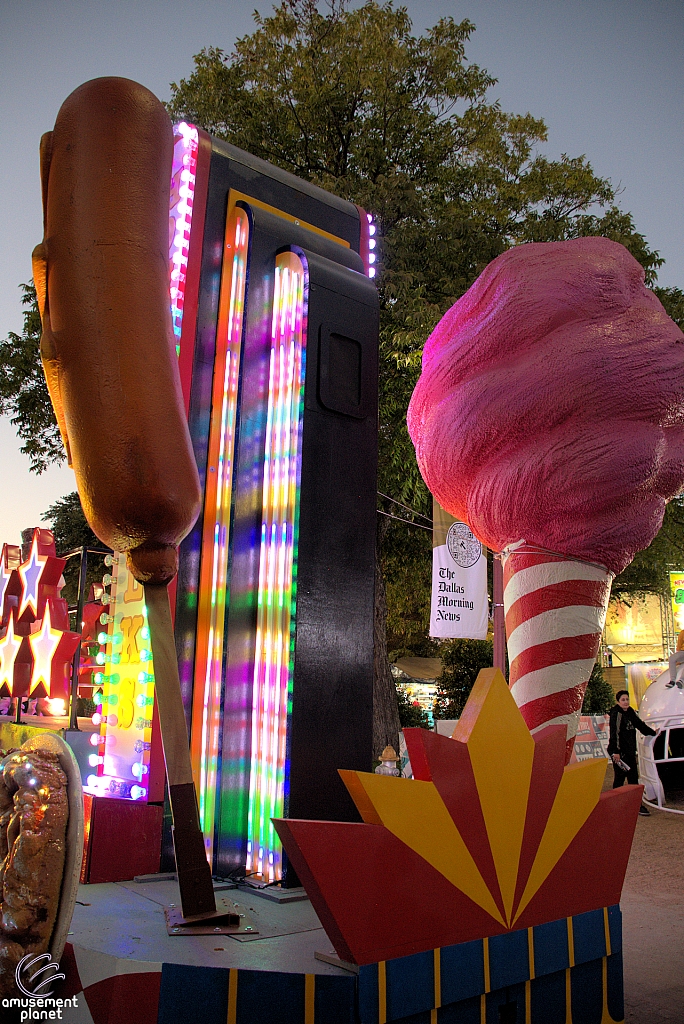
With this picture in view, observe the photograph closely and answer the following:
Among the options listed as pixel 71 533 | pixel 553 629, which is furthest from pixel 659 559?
pixel 553 629

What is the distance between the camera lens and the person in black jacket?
34.0ft

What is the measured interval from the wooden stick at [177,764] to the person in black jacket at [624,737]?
8351 mm

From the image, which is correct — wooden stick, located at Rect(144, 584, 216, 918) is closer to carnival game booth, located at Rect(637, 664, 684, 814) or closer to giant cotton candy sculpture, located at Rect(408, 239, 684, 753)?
giant cotton candy sculpture, located at Rect(408, 239, 684, 753)

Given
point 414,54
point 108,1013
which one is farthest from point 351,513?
point 414,54

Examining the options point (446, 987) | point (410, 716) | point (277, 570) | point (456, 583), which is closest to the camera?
point (446, 987)

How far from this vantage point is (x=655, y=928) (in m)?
5.64

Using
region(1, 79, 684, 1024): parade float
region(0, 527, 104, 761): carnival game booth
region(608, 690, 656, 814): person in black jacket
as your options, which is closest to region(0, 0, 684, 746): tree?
region(608, 690, 656, 814): person in black jacket

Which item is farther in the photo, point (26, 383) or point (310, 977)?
point (26, 383)

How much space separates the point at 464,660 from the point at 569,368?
1447 centimetres

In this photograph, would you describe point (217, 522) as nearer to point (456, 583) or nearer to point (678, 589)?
point (456, 583)

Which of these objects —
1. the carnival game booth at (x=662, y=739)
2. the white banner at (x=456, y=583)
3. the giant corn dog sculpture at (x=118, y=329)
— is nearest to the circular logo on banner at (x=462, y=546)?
the white banner at (x=456, y=583)

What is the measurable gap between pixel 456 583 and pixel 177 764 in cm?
772

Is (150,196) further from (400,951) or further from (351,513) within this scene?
(400,951)

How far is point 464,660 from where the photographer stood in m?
16.8
